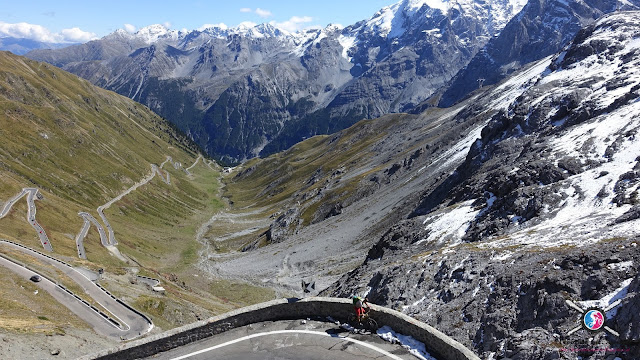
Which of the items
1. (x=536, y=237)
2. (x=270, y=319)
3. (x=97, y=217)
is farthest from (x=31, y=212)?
(x=536, y=237)

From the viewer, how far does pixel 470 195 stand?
73125 millimetres

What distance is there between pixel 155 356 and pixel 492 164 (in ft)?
246

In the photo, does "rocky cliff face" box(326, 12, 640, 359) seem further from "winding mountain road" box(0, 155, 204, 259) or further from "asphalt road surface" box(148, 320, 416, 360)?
"winding mountain road" box(0, 155, 204, 259)

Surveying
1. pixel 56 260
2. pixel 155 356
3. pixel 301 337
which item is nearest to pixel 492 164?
A: pixel 301 337

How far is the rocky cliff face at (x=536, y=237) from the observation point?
84.2 ft

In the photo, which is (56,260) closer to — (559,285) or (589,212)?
(559,285)

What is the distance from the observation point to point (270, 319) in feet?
90.1

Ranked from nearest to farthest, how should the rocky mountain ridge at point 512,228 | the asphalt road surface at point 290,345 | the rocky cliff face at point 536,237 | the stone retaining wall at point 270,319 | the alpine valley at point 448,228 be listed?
the asphalt road surface at point 290,345 → the stone retaining wall at point 270,319 → the rocky cliff face at point 536,237 → the rocky mountain ridge at point 512,228 → the alpine valley at point 448,228

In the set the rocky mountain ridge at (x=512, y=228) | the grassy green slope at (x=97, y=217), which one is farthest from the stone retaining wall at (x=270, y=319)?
the grassy green slope at (x=97, y=217)

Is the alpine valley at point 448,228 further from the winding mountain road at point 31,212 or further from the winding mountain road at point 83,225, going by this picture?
the winding mountain road at point 83,225

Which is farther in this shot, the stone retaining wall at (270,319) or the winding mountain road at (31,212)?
the winding mountain road at (31,212)

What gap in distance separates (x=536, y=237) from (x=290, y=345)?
105 feet

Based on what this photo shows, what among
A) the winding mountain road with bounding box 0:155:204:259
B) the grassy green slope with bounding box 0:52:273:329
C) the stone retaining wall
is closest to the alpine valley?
the grassy green slope with bounding box 0:52:273:329

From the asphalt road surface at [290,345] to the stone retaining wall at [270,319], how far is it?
0.45 m
